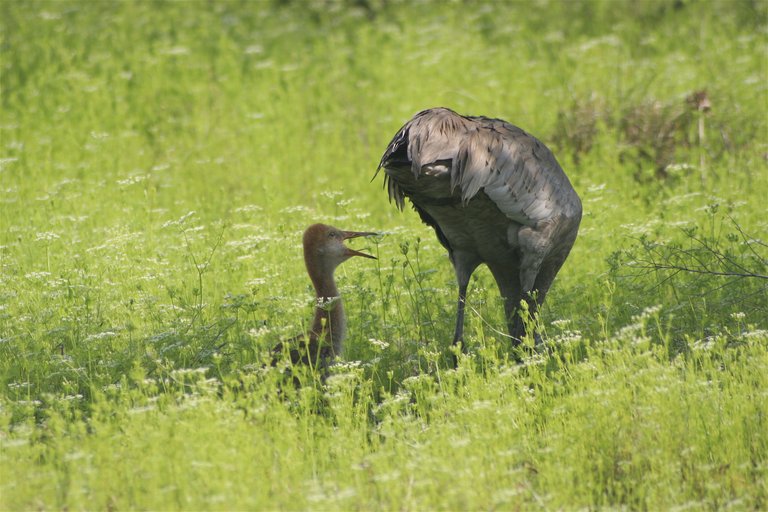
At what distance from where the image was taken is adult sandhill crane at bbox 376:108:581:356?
6461mm

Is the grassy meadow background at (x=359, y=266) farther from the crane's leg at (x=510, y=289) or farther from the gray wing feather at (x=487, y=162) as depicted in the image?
the gray wing feather at (x=487, y=162)

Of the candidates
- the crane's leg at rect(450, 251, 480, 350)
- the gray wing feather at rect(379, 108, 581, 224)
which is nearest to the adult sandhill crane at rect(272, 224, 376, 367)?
the gray wing feather at rect(379, 108, 581, 224)

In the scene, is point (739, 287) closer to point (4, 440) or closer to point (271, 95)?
point (4, 440)

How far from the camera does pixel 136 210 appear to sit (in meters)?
10.1

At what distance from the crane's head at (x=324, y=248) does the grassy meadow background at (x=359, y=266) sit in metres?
0.39

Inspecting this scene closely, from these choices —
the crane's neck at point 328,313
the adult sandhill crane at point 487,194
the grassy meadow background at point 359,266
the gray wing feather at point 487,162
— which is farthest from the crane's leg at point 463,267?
the crane's neck at point 328,313

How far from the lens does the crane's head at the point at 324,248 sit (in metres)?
6.99

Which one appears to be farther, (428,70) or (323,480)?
(428,70)

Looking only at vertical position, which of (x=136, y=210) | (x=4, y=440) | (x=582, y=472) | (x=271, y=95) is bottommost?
(x=582, y=472)

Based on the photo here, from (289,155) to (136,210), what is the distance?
261cm

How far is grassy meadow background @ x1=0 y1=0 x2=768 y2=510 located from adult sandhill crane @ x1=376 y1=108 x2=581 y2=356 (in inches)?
15.7

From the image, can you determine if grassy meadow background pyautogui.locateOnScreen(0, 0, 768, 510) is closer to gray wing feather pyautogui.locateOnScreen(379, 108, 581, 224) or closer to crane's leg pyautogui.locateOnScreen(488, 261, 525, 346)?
crane's leg pyautogui.locateOnScreen(488, 261, 525, 346)

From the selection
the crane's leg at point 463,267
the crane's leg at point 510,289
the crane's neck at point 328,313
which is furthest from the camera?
the crane's leg at point 510,289

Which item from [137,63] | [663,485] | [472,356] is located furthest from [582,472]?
[137,63]
